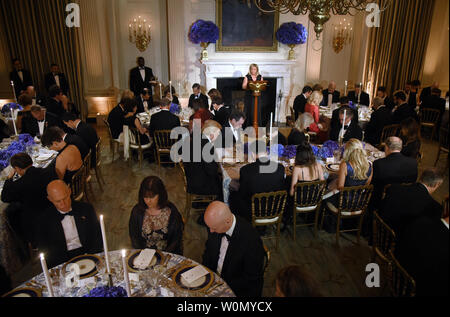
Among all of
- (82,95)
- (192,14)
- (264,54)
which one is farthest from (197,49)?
(82,95)

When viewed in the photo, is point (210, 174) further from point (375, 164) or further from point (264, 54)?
point (264, 54)

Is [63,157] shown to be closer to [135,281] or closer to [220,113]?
[135,281]

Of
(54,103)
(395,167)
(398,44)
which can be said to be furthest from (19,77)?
(398,44)

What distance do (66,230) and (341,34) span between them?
9.33m

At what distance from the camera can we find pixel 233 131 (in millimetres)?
5438

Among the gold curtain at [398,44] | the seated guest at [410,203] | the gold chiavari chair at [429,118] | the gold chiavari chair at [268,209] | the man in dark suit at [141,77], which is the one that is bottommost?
the gold chiavari chair at [268,209]

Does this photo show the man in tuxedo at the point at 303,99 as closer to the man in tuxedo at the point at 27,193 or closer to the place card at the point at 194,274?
the man in tuxedo at the point at 27,193

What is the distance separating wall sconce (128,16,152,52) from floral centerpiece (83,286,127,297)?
8.45 meters

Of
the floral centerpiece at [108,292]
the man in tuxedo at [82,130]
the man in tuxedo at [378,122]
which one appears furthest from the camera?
the man in tuxedo at [378,122]

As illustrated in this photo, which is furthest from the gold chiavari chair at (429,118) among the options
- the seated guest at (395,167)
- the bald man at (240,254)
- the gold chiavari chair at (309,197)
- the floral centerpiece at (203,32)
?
the bald man at (240,254)

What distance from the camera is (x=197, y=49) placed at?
9453 mm

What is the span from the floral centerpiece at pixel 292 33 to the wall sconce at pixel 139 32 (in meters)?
3.60

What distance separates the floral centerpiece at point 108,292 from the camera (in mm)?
2195

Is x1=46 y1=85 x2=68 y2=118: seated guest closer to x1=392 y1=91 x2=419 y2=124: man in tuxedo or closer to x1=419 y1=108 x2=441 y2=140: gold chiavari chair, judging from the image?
x1=392 y1=91 x2=419 y2=124: man in tuxedo
